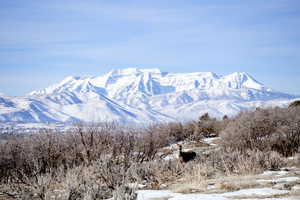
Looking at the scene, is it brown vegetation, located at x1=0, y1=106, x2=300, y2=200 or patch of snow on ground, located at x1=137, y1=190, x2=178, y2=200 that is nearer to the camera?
patch of snow on ground, located at x1=137, y1=190, x2=178, y2=200

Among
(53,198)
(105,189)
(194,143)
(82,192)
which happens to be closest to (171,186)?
(105,189)

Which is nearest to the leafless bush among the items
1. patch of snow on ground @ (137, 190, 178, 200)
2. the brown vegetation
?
the brown vegetation

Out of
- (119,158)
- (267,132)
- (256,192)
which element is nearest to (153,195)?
(256,192)

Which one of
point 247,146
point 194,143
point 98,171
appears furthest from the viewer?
point 194,143

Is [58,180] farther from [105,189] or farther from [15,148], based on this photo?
[15,148]

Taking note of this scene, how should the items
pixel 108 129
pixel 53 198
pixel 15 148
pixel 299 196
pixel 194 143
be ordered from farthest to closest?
pixel 194 143 < pixel 15 148 < pixel 108 129 < pixel 53 198 < pixel 299 196

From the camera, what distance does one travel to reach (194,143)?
34531mm

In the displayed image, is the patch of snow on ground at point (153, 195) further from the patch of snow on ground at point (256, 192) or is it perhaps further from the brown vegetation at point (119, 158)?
the patch of snow on ground at point (256, 192)

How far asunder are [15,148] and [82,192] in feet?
39.1

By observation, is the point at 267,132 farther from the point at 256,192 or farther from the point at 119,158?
the point at 256,192

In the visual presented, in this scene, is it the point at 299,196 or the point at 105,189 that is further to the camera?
the point at 105,189

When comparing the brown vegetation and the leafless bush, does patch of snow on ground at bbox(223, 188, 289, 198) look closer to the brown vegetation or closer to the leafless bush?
the brown vegetation

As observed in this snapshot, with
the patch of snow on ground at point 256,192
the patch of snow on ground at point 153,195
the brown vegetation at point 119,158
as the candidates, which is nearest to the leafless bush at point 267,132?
the brown vegetation at point 119,158

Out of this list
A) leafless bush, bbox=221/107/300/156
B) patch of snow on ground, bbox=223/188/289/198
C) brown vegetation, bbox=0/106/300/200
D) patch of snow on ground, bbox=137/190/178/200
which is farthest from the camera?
leafless bush, bbox=221/107/300/156
